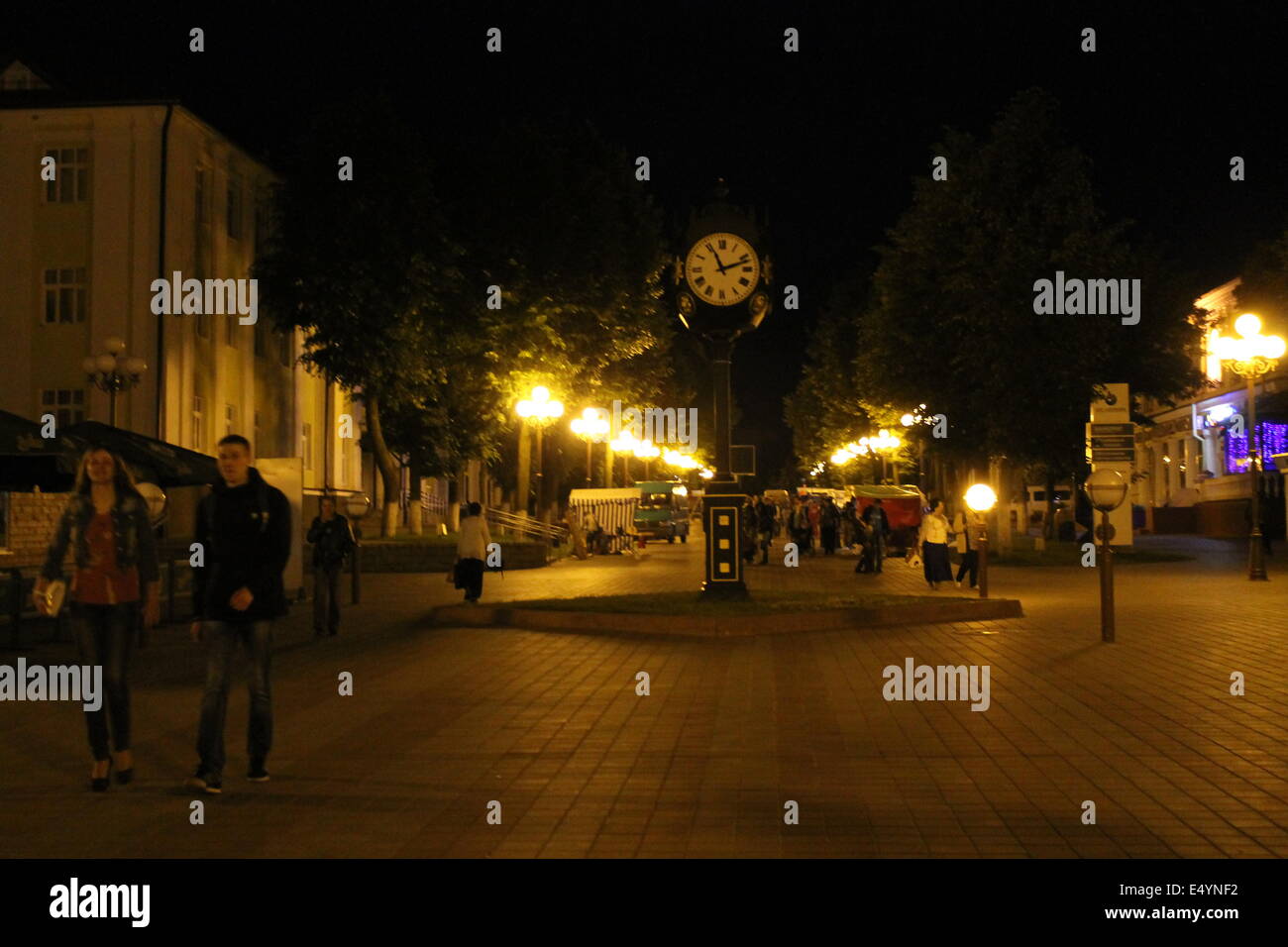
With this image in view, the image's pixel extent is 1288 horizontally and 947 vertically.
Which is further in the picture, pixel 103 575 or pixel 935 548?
pixel 935 548

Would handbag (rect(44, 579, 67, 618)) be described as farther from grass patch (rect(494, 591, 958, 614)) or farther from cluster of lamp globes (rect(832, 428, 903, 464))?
cluster of lamp globes (rect(832, 428, 903, 464))

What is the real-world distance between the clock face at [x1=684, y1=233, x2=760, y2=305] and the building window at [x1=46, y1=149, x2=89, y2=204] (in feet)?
79.7

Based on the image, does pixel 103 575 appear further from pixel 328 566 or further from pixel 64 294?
pixel 64 294

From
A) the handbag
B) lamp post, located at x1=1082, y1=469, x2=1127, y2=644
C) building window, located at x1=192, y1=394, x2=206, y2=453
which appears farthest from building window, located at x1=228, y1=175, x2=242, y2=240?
the handbag

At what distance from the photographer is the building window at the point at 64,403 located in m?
39.0

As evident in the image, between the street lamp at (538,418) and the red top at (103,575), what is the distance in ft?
101

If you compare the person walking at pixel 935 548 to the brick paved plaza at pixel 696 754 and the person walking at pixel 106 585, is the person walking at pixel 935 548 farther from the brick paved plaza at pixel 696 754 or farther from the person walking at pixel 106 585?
the person walking at pixel 106 585

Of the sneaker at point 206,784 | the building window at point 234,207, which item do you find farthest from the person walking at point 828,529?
the sneaker at point 206,784

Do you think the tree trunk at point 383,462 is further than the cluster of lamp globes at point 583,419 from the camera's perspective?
Yes

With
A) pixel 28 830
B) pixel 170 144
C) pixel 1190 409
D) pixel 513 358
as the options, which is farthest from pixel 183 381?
pixel 1190 409

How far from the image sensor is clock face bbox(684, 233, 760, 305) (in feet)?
69.2

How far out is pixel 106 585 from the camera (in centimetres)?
841

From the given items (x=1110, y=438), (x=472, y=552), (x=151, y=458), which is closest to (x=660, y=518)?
(x=1110, y=438)

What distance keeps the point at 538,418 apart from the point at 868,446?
32.8m
